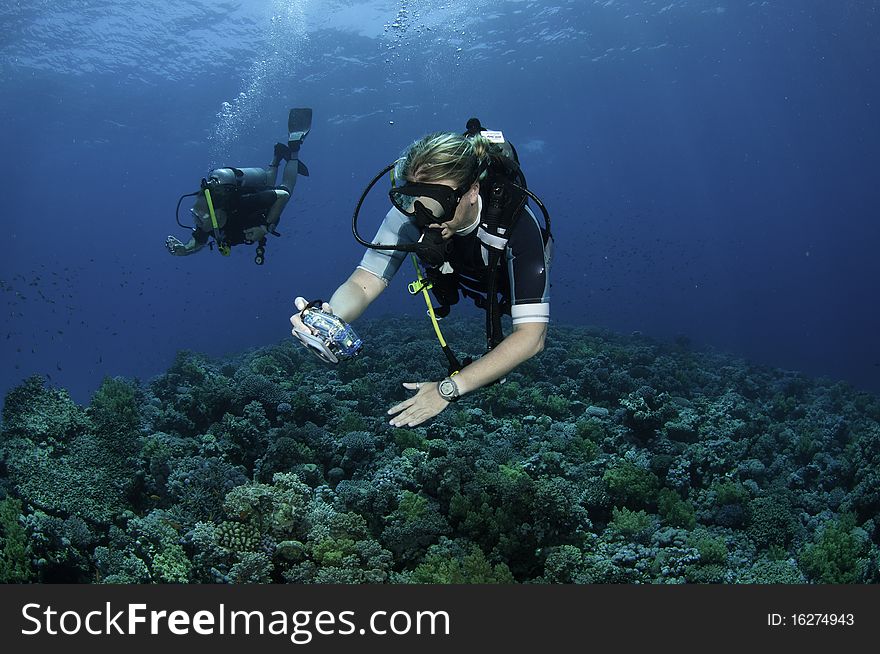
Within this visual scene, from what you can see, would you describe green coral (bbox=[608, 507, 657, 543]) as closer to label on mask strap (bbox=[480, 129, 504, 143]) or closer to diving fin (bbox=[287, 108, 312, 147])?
label on mask strap (bbox=[480, 129, 504, 143])

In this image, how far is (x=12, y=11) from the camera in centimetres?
2362

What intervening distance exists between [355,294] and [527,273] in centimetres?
131

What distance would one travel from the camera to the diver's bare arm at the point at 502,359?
3.07 m

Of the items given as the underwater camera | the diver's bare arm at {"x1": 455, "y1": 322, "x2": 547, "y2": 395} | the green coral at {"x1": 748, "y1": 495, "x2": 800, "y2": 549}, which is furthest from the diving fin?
the green coral at {"x1": 748, "y1": 495, "x2": 800, "y2": 549}

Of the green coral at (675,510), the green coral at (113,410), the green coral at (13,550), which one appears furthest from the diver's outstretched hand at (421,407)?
the green coral at (113,410)

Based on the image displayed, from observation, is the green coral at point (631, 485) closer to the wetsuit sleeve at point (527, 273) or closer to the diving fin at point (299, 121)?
the wetsuit sleeve at point (527, 273)

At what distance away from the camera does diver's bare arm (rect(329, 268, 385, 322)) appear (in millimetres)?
3693

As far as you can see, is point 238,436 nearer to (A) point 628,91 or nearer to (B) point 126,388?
(B) point 126,388

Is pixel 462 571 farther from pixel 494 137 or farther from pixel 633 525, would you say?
pixel 494 137

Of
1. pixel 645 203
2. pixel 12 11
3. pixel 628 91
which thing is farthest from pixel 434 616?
pixel 645 203

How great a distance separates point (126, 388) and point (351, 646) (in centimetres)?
722

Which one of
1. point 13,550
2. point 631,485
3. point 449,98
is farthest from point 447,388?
point 449,98

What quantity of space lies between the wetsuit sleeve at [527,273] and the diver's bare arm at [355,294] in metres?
1.12

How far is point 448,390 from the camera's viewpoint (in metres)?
3.02
